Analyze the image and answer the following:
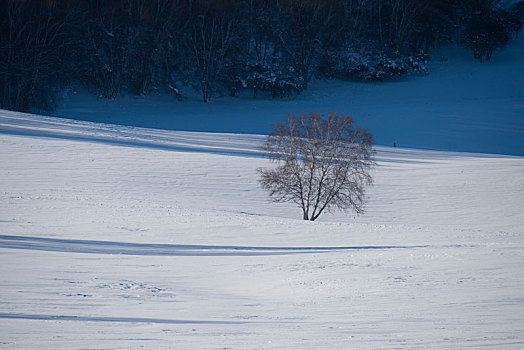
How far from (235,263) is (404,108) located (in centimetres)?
4635

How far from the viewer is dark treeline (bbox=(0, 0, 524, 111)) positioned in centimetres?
5138

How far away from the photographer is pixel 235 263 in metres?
12.1

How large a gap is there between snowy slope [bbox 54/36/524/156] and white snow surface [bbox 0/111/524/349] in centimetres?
1995

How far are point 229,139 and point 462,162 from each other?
57.3 feet

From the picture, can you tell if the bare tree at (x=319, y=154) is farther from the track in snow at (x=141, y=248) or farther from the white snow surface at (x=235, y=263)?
the track in snow at (x=141, y=248)

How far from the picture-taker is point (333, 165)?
21766mm

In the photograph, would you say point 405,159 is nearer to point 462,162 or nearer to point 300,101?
point 462,162

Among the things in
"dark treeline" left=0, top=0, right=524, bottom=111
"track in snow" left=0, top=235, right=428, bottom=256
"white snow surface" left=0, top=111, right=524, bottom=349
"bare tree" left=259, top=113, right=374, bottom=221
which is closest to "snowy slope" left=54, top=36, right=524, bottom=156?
"dark treeline" left=0, top=0, right=524, bottom=111

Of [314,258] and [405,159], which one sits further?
[405,159]

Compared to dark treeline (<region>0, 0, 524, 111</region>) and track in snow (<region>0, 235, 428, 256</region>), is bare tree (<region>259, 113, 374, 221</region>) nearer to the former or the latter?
track in snow (<region>0, 235, 428, 256</region>)

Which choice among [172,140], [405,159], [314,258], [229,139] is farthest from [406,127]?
[314,258]

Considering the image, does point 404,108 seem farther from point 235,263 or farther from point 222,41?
point 235,263

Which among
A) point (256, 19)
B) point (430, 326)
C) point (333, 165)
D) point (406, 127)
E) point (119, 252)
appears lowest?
point (119, 252)

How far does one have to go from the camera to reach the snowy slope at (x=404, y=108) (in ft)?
152
